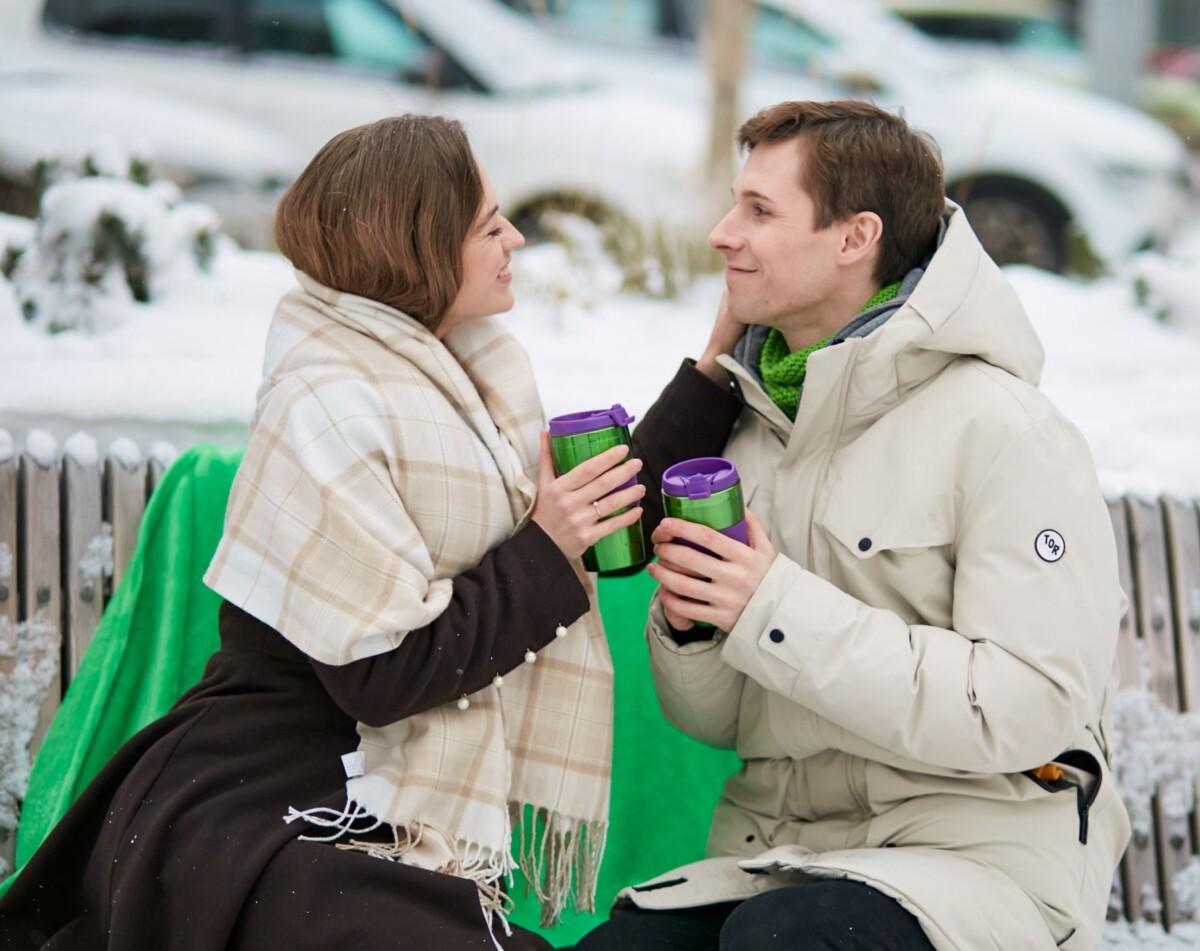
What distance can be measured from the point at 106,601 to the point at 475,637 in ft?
3.86

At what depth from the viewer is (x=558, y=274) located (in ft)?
16.1

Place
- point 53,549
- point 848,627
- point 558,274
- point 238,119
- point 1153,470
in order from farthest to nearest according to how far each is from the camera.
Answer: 1. point 238,119
2. point 558,274
3. point 1153,470
4. point 53,549
5. point 848,627

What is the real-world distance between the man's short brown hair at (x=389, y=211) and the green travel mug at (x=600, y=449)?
0.35 meters

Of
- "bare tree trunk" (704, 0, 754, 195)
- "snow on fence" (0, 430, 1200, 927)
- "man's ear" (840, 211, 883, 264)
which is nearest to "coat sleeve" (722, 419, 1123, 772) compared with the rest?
"man's ear" (840, 211, 883, 264)

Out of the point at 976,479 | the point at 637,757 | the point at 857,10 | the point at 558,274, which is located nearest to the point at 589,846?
the point at 637,757

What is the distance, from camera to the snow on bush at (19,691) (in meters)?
2.79

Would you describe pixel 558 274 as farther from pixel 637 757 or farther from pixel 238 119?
pixel 238 119

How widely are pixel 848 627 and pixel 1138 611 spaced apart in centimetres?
126

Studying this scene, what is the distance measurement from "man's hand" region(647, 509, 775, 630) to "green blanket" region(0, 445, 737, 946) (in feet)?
2.62

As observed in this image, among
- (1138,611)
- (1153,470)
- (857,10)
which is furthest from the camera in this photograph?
(857,10)

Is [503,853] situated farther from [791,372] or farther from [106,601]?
[106,601]

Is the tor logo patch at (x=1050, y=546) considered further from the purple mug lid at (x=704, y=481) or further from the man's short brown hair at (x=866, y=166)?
the man's short brown hair at (x=866, y=166)

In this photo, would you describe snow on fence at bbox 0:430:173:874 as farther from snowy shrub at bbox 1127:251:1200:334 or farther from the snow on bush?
snowy shrub at bbox 1127:251:1200:334

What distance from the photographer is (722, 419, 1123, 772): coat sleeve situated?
210 cm
